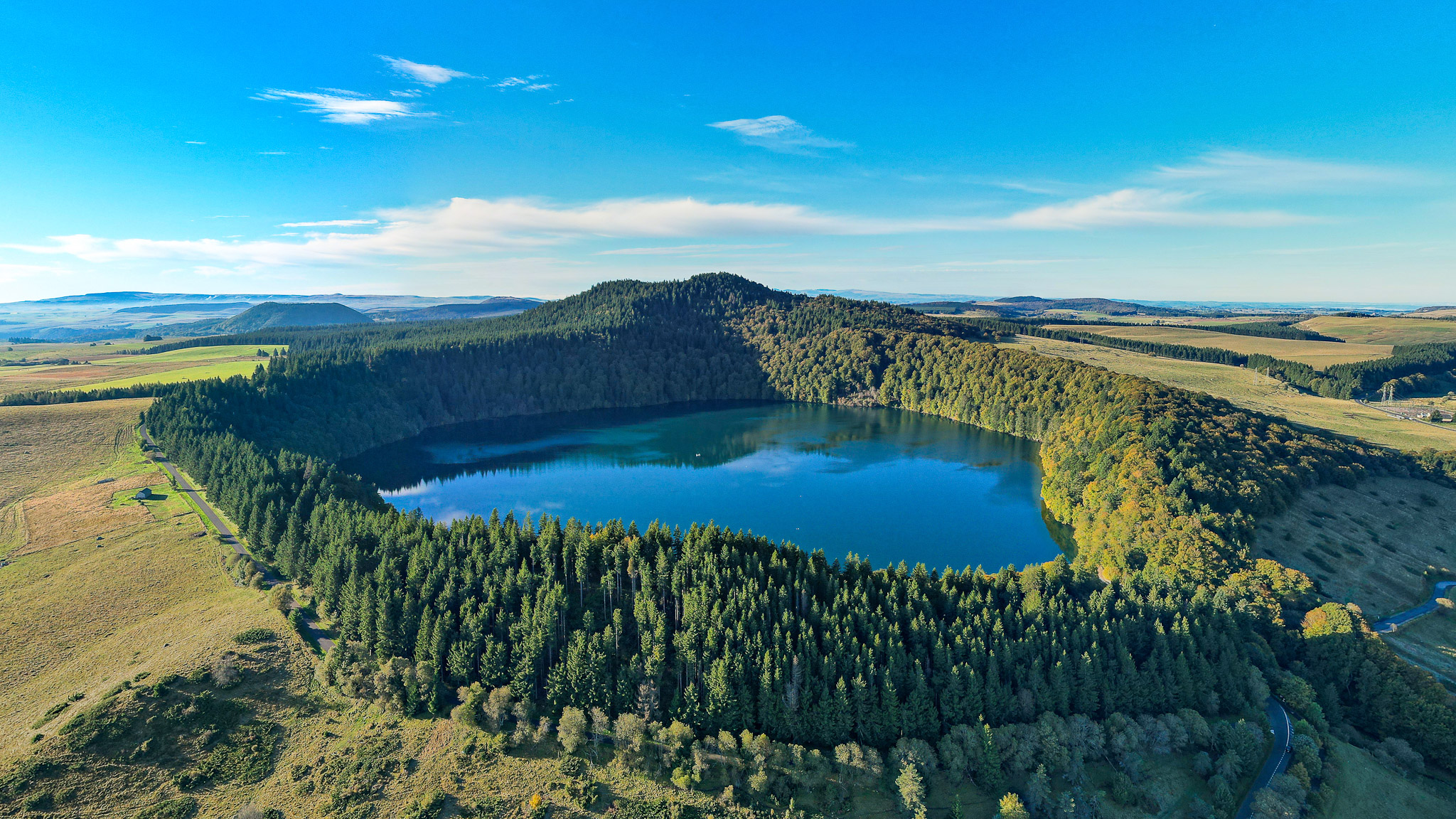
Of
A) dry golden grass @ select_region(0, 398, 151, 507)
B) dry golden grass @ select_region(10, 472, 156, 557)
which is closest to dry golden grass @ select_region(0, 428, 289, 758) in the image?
dry golden grass @ select_region(10, 472, 156, 557)

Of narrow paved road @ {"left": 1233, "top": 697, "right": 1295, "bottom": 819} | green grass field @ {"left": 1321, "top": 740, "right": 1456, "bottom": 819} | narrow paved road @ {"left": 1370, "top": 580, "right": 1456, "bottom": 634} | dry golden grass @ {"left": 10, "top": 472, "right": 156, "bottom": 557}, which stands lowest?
green grass field @ {"left": 1321, "top": 740, "right": 1456, "bottom": 819}

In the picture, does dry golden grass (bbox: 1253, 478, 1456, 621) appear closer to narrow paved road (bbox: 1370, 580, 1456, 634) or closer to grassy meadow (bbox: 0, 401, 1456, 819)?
narrow paved road (bbox: 1370, 580, 1456, 634)

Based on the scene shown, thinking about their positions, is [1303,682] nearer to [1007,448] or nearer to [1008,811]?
[1008,811]

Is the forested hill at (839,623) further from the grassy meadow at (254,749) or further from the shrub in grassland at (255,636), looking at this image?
the shrub in grassland at (255,636)

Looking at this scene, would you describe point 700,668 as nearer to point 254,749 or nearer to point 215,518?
point 254,749

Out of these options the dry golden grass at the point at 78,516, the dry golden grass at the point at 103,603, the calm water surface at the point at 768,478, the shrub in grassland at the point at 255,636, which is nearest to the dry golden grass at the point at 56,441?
the dry golden grass at the point at 78,516

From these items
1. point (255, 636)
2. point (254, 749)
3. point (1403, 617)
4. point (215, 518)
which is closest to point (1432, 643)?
point (1403, 617)

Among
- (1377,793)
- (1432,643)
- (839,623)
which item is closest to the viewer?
(1377,793)

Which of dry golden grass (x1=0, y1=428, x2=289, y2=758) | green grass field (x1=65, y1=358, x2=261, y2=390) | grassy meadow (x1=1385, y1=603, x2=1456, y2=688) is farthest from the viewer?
green grass field (x1=65, y1=358, x2=261, y2=390)
